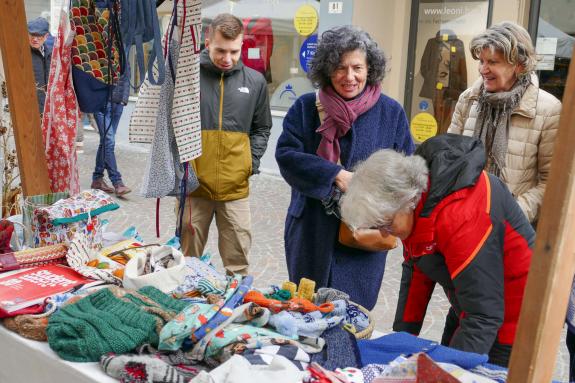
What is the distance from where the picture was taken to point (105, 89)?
2838 mm

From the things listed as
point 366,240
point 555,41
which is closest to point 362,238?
point 366,240

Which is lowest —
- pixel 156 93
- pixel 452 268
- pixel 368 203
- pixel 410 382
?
pixel 410 382

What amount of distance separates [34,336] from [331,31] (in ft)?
5.79

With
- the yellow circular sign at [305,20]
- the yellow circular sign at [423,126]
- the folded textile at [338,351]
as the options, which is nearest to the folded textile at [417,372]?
the folded textile at [338,351]

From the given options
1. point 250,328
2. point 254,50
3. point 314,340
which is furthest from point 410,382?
point 254,50

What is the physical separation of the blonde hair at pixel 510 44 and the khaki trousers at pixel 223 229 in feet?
5.79

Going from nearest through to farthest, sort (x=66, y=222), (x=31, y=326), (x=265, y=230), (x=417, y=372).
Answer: (x=417, y=372) → (x=31, y=326) → (x=66, y=222) → (x=265, y=230)

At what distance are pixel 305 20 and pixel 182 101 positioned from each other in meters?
6.07

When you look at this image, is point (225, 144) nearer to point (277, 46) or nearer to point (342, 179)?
point (342, 179)

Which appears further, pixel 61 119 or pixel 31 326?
pixel 61 119

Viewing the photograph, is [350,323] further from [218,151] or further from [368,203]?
[218,151]

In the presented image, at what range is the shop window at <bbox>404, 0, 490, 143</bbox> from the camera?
734 centimetres

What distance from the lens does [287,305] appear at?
204cm

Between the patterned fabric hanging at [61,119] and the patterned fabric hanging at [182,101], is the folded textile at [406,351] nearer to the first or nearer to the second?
the patterned fabric hanging at [182,101]
